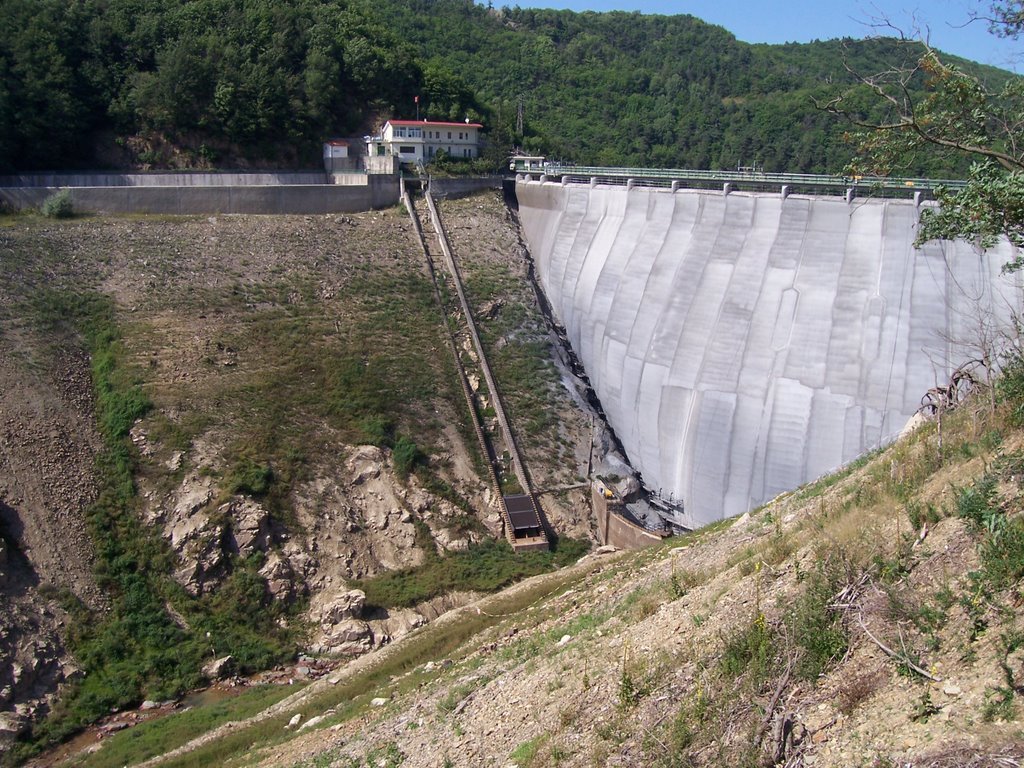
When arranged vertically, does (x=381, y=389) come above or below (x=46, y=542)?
above

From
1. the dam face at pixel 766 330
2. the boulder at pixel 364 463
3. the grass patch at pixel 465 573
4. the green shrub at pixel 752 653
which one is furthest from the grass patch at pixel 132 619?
the green shrub at pixel 752 653

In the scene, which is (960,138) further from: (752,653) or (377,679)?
(377,679)

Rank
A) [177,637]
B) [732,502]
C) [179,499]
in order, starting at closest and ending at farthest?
[177,637] < [179,499] < [732,502]

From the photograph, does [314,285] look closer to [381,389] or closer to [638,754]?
[381,389]

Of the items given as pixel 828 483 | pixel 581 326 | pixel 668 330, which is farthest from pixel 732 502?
pixel 828 483

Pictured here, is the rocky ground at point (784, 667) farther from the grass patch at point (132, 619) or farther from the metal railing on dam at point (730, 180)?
the metal railing on dam at point (730, 180)

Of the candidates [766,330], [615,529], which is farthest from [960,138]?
[615,529]
